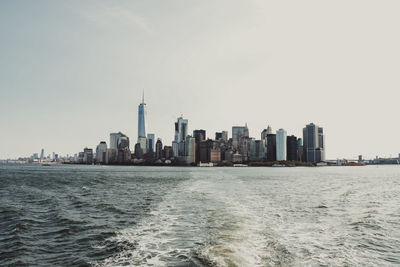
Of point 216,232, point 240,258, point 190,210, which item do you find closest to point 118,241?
point 216,232

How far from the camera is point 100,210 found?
29.1 meters

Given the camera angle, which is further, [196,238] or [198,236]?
[198,236]

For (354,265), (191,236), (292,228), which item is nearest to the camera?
(354,265)

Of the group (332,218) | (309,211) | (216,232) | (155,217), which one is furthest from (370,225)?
(155,217)

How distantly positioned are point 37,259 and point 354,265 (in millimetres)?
15862

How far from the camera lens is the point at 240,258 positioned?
14.5 meters

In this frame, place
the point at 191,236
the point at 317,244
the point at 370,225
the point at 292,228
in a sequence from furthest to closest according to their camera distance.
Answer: the point at 370,225
the point at 292,228
the point at 191,236
the point at 317,244

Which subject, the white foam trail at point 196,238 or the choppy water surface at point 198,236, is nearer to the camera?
the white foam trail at point 196,238

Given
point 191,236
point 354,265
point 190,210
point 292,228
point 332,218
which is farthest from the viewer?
point 190,210

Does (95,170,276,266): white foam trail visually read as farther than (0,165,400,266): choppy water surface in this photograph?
No

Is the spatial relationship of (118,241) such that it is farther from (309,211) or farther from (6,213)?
(309,211)

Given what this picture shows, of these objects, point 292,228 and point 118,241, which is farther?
point 292,228

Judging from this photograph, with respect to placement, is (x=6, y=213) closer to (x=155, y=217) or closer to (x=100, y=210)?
(x=100, y=210)

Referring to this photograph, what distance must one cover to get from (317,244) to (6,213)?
89.3ft
